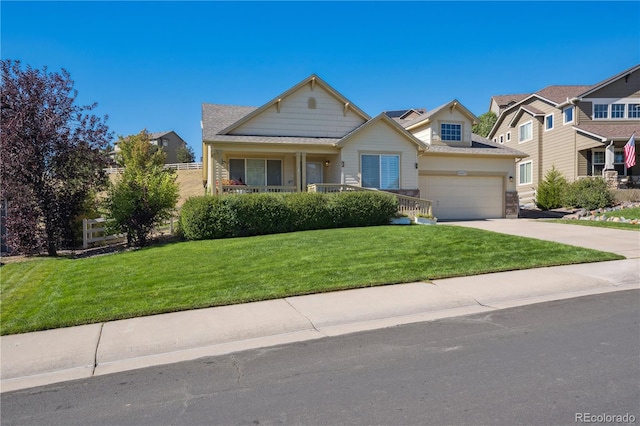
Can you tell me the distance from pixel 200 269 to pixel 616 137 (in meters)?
26.4

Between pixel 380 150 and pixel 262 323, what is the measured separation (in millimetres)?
15321

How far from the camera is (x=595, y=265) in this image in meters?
9.24

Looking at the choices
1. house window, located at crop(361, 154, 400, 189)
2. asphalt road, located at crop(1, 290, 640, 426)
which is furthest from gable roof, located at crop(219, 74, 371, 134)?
asphalt road, located at crop(1, 290, 640, 426)

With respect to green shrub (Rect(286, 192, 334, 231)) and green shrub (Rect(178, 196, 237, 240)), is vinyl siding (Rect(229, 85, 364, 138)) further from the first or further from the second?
green shrub (Rect(178, 196, 237, 240))

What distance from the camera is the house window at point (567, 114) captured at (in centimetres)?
2781

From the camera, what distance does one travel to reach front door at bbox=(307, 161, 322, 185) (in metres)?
21.5

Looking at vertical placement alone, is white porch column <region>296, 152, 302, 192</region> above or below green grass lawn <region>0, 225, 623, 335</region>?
above

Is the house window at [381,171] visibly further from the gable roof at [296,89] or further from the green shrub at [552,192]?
the green shrub at [552,192]

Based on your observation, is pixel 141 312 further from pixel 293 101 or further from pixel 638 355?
pixel 293 101

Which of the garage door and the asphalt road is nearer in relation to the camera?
the asphalt road

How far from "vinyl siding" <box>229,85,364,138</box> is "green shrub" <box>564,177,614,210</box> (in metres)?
13.3

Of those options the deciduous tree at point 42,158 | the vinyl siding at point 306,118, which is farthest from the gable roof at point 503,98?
the deciduous tree at point 42,158

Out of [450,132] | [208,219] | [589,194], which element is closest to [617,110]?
[589,194]

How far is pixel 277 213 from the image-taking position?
14.7 metres
